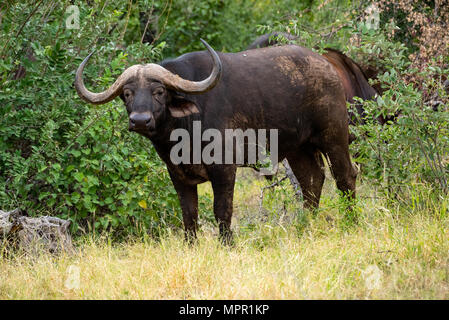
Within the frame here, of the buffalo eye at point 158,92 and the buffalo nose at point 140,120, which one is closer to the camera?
the buffalo nose at point 140,120

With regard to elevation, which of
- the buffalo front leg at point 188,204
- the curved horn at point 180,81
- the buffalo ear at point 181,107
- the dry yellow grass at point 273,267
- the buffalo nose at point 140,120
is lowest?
the dry yellow grass at point 273,267

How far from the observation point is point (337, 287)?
3.88 m

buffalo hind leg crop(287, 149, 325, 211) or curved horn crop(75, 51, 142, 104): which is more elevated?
curved horn crop(75, 51, 142, 104)

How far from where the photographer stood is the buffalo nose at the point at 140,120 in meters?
4.57

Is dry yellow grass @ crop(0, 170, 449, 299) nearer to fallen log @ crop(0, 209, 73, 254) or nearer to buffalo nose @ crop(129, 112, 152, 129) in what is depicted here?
fallen log @ crop(0, 209, 73, 254)

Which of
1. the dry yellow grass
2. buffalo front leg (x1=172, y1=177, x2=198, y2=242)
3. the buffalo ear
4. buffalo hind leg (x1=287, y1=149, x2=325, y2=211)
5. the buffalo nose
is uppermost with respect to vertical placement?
the buffalo ear

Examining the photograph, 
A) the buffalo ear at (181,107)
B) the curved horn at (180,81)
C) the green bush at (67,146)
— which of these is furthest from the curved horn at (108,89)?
the green bush at (67,146)

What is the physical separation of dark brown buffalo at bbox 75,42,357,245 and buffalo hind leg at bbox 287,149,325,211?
13 centimetres

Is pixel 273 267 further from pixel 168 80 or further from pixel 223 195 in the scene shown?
pixel 168 80

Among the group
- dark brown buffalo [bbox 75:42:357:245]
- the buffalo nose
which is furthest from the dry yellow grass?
the buffalo nose

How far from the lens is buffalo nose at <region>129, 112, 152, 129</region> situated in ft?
15.0

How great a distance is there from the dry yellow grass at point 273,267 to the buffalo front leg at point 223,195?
0.55 ft

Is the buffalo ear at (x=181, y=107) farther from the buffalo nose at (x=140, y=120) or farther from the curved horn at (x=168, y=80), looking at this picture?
the buffalo nose at (x=140, y=120)
